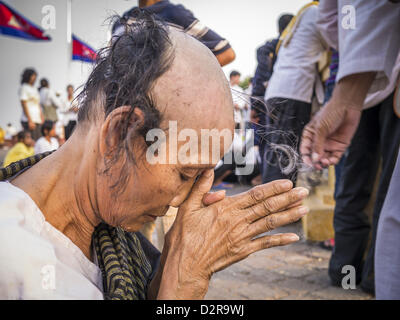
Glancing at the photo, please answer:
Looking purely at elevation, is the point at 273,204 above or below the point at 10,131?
above

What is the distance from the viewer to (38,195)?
1222 mm

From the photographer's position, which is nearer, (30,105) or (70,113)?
(70,113)

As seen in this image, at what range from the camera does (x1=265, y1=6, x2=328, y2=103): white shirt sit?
3607 mm

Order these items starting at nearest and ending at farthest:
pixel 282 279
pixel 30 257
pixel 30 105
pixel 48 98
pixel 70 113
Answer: pixel 30 257
pixel 282 279
pixel 70 113
pixel 30 105
pixel 48 98

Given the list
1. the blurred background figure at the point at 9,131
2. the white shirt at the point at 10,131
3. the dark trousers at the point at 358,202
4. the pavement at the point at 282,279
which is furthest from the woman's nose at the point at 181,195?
the white shirt at the point at 10,131

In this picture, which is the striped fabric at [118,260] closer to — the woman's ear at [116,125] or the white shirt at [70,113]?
the white shirt at [70,113]

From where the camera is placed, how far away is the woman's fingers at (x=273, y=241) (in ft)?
4.40

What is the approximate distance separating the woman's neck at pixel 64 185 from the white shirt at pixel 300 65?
2.68m

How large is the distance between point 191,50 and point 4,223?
0.80 m

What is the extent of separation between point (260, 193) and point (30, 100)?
749cm

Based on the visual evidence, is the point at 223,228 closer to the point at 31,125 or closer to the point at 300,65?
the point at 300,65

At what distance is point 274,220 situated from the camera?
4.44 feet

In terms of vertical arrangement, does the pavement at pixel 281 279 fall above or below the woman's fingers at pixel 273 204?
below

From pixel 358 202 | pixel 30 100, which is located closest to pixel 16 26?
pixel 30 100
